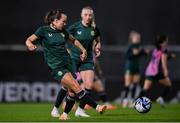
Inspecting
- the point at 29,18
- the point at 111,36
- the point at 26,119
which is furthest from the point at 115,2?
the point at 26,119

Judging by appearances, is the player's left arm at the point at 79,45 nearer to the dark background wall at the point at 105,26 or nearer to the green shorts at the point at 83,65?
the green shorts at the point at 83,65

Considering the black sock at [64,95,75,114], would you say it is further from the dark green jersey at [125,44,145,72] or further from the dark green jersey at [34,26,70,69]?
the dark green jersey at [125,44,145,72]

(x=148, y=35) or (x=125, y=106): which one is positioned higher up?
(x=148, y=35)

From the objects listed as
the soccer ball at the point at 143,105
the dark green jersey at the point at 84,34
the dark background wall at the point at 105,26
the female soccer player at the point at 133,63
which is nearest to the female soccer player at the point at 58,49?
the soccer ball at the point at 143,105

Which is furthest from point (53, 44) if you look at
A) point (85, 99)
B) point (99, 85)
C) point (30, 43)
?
point (99, 85)

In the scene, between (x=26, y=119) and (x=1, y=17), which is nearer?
(x=26, y=119)

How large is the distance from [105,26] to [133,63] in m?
1.79

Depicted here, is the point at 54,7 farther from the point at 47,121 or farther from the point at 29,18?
the point at 47,121

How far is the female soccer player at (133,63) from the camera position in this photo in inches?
899

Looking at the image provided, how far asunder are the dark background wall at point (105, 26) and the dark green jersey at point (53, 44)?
8.57m

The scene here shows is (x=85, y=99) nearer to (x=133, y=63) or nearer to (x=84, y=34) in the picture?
(x=84, y=34)

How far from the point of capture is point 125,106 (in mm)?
22078

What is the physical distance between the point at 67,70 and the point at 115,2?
30.9 feet

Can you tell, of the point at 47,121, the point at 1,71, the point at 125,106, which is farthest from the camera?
the point at 1,71
